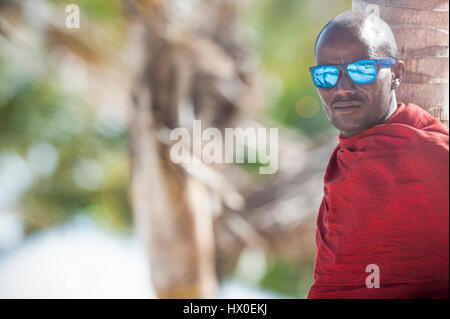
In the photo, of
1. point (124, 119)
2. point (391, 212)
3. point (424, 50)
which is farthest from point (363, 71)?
point (124, 119)

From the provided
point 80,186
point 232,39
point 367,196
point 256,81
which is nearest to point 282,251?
point 256,81

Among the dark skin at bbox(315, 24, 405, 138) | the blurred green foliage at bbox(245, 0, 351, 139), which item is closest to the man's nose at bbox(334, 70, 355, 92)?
the dark skin at bbox(315, 24, 405, 138)

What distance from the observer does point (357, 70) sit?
1.58 meters

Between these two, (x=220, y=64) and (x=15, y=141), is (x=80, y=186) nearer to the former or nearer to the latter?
(x=15, y=141)

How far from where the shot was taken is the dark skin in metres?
1.58

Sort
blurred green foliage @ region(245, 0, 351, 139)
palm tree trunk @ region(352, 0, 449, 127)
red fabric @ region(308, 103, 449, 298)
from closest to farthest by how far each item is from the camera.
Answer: red fabric @ region(308, 103, 449, 298) → palm tree trunk @ region(352, 0, 449, 127) → blurred green foliage @ region(245, 0, 351, 139)

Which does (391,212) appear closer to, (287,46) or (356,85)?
(356,85)

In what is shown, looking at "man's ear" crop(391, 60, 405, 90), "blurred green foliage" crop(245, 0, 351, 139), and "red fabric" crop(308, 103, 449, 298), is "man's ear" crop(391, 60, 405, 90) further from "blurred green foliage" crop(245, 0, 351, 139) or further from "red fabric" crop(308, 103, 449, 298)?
"blurred green foliage" crop(245, 0, 351, 139)

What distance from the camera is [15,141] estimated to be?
13.2ft

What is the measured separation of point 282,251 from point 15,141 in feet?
7.54

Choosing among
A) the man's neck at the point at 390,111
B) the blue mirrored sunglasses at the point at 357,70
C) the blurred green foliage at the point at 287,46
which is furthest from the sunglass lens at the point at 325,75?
the blurred green foliage at the point at 287,46

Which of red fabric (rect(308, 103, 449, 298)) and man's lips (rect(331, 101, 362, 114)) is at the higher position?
man's lips (rect(331, 101, 362, 114))

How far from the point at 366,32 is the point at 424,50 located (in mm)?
247

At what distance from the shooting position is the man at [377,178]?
152 cm
